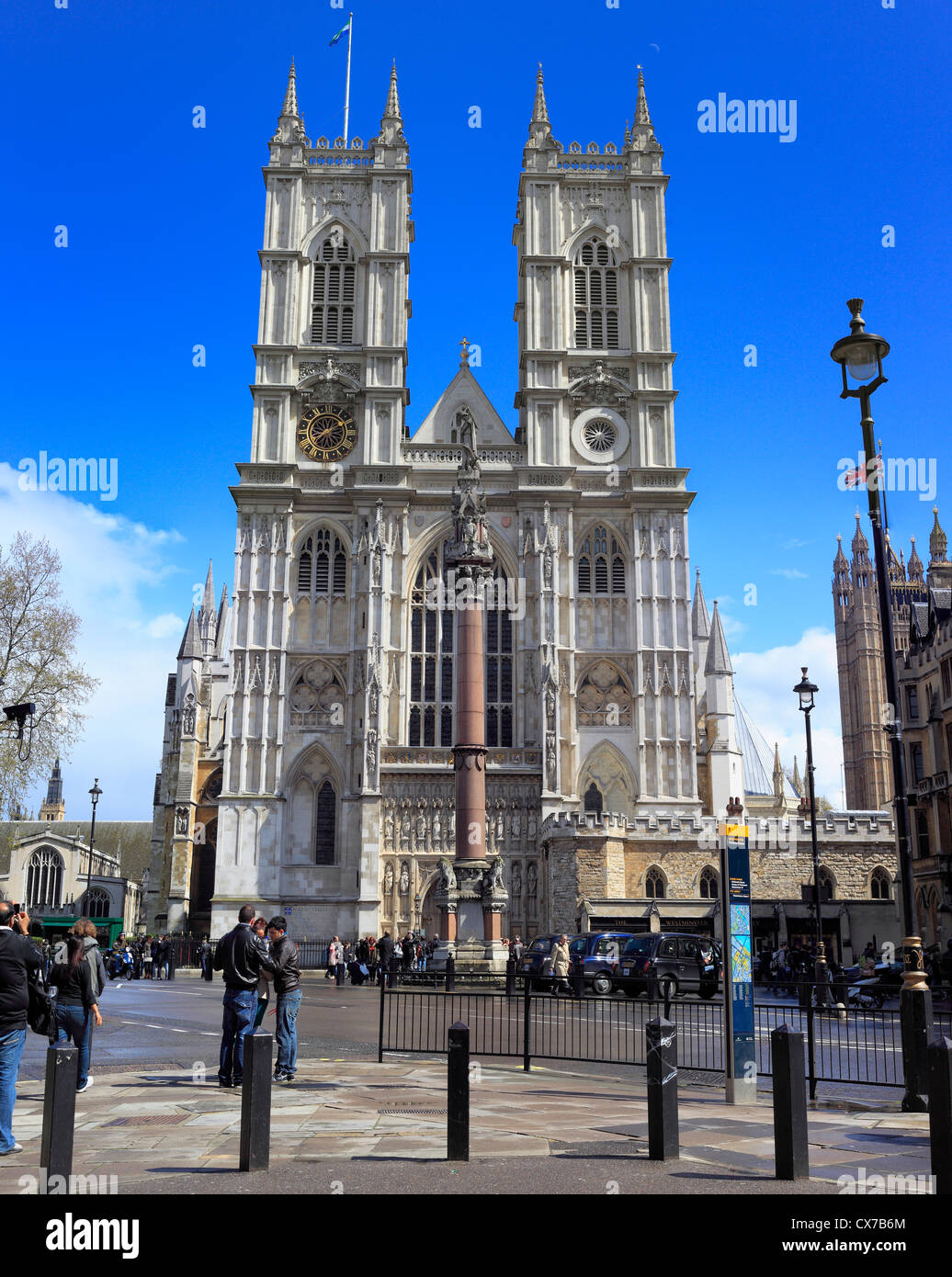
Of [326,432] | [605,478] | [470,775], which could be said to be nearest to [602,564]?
[605,478]

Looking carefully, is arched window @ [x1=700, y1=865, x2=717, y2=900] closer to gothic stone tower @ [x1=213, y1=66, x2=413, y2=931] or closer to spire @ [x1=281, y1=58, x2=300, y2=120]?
gothic stone tower @ [x1=213, y1=66, x2=413, y2=931]

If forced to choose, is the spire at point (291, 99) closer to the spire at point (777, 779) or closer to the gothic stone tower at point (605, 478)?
the gothic stone tower at point (605, 478)

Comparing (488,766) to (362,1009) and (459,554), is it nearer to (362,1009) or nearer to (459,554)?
(459,554)

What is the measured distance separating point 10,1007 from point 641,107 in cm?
5336

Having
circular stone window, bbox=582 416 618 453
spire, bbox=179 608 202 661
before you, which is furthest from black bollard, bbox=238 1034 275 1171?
spire, bbox=179 608 202 661

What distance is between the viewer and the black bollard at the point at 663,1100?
26.3ft

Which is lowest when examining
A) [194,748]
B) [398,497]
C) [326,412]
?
[194,748]

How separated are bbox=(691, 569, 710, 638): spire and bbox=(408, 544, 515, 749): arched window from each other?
1895cm

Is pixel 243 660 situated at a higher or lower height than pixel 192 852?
higher

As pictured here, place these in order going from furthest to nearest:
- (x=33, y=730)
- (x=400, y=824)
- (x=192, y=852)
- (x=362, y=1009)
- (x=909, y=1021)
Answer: (x=192, y=852) → (x=400, y=824) → (x=33, y=730) → (x=362, y=1009) → (x=909, y=1021)

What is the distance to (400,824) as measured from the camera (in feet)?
148

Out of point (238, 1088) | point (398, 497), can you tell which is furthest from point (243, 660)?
point (238, 1088)

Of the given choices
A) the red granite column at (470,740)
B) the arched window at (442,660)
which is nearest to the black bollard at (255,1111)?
the red granite column at (470,740)

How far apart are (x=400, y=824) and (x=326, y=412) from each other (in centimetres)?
1765
